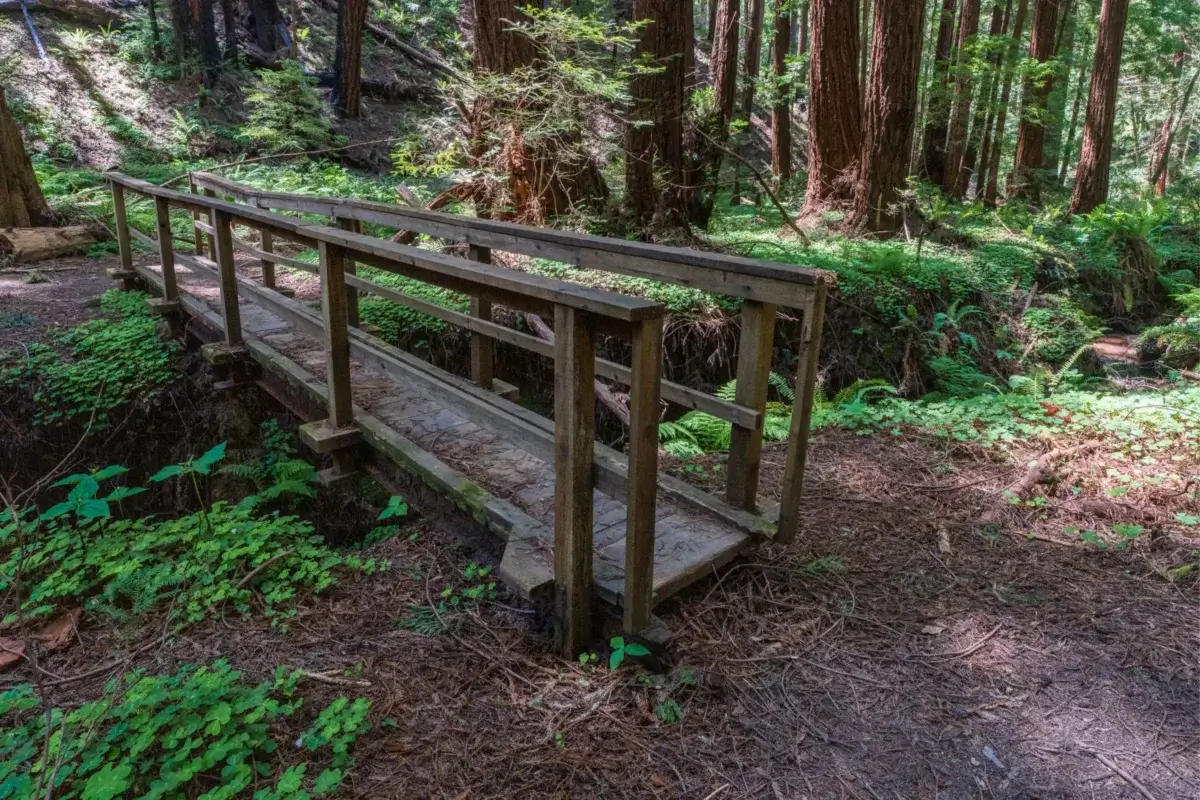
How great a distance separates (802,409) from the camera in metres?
2.99

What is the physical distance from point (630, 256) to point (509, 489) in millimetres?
1314

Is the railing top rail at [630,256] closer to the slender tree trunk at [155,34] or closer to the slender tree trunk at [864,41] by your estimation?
the slender tree trunk at [864,41]

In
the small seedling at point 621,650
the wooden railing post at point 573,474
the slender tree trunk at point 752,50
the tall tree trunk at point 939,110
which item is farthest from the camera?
the slender tree trunk at point 752,50

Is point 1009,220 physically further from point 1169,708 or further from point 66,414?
point 66,414

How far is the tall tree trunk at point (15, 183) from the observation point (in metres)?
9.21

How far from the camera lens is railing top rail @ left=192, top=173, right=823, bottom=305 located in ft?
9.22

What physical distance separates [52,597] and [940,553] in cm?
456

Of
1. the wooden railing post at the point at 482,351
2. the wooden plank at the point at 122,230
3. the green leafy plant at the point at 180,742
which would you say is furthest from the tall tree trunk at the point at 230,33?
the green leafy plant at the point at 180,742

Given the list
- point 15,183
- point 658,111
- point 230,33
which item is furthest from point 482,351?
point 230,33

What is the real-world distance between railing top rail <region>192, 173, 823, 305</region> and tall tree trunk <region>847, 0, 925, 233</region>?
6973 mm

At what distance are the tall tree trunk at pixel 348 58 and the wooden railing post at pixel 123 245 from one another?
9.97 meters

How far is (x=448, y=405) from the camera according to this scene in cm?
369

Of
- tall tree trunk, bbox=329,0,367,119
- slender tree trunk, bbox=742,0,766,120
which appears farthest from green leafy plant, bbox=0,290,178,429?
slender tree trunk, bbox=742,0,766,120

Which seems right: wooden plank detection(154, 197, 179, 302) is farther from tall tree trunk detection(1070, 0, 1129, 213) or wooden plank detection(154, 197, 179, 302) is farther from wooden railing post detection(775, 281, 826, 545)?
tall tree trunk detection(1070, 0, 1129, 213)
